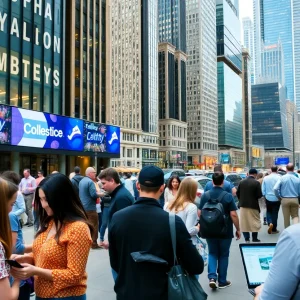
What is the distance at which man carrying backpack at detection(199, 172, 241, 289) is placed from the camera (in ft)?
17.3

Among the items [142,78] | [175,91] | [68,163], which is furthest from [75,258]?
[175,91]

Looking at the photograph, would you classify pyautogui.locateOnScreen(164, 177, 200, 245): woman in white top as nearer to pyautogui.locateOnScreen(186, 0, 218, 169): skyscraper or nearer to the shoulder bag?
the shoulder bag

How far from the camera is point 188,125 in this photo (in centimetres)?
15150

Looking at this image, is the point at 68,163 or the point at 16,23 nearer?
the point at 16,23

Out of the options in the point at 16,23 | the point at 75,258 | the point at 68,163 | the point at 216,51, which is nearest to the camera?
the point at 75,258

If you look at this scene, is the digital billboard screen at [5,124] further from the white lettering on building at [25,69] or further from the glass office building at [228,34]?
the glass office building at [228,34]

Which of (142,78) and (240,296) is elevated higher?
(142,78)

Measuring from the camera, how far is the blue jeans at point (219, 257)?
557cm

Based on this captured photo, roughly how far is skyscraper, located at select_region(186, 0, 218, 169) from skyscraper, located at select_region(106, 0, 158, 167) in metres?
37.5

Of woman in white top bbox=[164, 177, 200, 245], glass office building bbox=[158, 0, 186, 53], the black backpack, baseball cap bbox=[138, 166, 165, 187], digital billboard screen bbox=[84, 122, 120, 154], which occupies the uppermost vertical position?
glass office building bbox=[158, 0, 186, 53]

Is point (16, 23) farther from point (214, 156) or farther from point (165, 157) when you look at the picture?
point (214, 156)

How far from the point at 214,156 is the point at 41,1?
12693 centimetres

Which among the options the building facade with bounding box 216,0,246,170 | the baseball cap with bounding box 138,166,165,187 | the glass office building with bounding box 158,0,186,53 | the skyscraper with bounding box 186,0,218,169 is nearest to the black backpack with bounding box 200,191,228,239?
the baseball cap with bounding box 138,166,165,187

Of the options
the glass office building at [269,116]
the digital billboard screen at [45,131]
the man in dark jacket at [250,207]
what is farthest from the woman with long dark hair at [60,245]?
the glass office building at [269,116]
